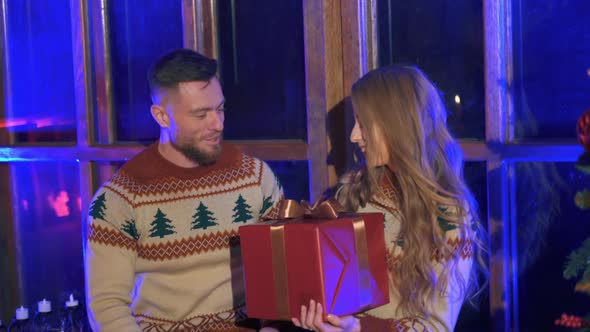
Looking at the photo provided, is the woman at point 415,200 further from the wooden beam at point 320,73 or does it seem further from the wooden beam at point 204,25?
the wooden beam at point 204,25

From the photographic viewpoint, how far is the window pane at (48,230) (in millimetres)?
3000

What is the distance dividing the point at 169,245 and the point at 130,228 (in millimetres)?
112

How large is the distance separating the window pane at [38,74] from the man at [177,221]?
81 centimetres

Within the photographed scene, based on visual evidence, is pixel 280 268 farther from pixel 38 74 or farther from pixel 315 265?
pixel 38 74

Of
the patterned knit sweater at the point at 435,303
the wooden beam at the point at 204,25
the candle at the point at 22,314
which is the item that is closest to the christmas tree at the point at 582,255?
the patterned knit sweater at the point at 435,303

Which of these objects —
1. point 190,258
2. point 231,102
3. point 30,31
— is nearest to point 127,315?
point 190,258

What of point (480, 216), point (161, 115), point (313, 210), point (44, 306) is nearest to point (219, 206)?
point (161, 115)

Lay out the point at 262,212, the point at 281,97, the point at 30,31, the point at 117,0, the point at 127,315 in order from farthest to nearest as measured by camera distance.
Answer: the point at 30,31
the point at 117,0
the point at 281,97
the point at 262,212
the point at 127,315

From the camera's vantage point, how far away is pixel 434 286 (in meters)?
1.87

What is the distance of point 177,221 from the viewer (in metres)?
2.22

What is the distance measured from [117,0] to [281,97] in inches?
27.9

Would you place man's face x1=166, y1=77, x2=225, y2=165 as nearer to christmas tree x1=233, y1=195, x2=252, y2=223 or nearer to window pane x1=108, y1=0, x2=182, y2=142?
christmas tree x1=233, y1=195, x2=252, y2=223

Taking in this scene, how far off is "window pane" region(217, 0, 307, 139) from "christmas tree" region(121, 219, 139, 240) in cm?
55

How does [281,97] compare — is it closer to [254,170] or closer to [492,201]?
[254,170]
